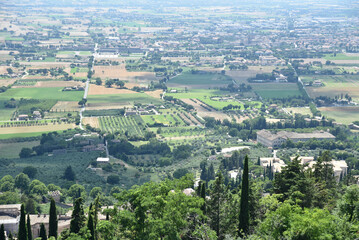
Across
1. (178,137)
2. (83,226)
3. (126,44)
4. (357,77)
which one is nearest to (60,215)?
(83,226)

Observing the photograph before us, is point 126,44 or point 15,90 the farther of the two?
point 126,44

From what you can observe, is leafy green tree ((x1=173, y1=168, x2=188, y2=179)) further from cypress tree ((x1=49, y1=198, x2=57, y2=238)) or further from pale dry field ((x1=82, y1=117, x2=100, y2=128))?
cypress tree ((x1=49, y1=198, x2=57, y2=238))

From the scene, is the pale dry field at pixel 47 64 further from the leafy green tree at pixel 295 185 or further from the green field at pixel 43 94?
the leafy green tree at pixel 295 185

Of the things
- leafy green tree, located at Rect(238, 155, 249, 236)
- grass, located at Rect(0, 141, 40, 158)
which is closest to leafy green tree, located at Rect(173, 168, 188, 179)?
grass, located at Rect(0, 141, 40, 158)

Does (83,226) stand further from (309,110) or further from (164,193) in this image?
(309,110)

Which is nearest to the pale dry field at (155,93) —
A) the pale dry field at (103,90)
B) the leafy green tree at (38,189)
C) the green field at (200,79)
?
→ the pale dry field at (103,90)

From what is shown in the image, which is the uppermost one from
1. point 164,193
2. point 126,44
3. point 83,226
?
point 164,193

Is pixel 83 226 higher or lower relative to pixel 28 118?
higher
